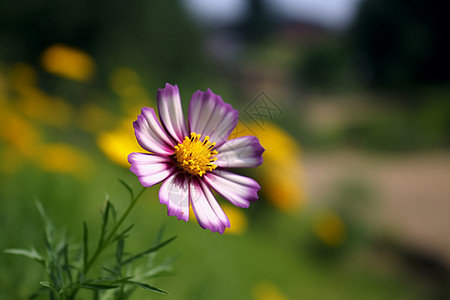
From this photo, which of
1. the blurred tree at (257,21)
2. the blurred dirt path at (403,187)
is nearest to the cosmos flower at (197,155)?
the blurred dirt path at (403,187)

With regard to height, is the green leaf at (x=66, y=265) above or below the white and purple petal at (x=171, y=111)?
below

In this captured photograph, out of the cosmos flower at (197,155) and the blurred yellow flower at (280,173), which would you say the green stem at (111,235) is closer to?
the cosmos flower at (197,155)

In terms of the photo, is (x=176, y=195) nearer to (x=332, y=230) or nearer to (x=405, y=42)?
(x=332, y=230)

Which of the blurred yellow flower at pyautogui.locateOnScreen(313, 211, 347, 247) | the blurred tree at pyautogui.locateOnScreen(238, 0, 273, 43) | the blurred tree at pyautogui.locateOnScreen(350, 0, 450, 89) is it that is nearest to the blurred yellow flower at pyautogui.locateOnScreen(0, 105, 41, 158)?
the blurred yellow flower at pyautogui.locateOnScreen(313, 211, 347, 247)

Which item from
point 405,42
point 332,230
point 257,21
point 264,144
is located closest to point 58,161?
point 264,144

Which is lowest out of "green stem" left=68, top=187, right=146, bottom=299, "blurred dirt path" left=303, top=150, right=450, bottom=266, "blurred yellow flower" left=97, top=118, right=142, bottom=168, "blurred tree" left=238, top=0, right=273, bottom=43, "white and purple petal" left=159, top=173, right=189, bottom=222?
"green stem" left=68, top=187, right=146, bottom=299

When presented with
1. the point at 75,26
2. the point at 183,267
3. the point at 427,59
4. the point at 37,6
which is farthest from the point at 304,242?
the point at 427,59

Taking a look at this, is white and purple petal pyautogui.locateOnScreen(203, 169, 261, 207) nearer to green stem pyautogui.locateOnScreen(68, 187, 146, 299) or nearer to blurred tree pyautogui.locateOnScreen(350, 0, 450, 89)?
green stem pyautogui.locateOnScreen(68, 187, 146, 299)
